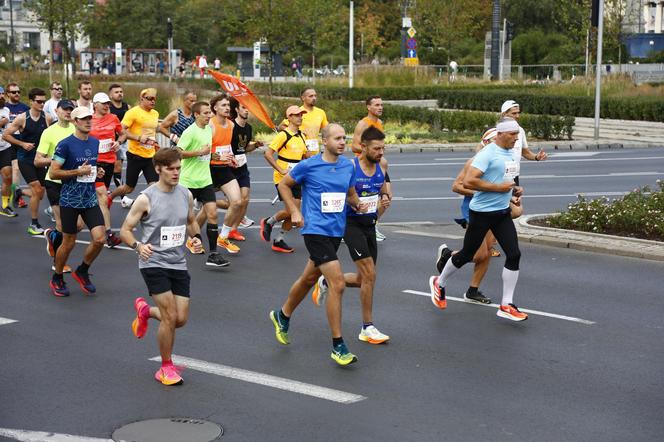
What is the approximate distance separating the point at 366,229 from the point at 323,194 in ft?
2.26

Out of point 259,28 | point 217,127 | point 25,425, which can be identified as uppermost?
point 259,28

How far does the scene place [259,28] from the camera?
45.3 m

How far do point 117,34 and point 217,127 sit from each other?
78.1 meters

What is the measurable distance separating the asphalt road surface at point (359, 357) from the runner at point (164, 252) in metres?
0.37

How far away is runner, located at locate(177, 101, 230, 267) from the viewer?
1280 cm

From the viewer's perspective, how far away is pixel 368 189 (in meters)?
9.24

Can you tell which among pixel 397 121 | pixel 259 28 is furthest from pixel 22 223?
pixel 259 28

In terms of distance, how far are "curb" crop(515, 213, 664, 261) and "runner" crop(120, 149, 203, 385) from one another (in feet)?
22.3

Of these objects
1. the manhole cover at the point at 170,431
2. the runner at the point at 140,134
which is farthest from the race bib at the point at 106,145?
the manhole cover at the point at 170,431

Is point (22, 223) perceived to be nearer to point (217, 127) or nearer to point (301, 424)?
point (217, 127)

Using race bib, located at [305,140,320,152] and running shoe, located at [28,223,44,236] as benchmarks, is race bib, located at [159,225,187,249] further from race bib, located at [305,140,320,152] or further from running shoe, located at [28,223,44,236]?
running shoe, located at [28,223,44,236]

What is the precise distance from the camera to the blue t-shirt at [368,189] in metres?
9.18


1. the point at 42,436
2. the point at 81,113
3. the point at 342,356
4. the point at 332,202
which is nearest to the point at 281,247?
the point at 81,113

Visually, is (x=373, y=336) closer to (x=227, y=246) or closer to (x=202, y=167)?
(x=202, y=167)
